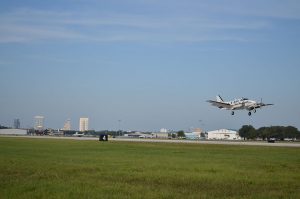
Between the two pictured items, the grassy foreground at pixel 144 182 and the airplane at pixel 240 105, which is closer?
the grassy foreground at pixel 144 182

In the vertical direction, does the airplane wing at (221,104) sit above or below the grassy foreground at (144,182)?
above

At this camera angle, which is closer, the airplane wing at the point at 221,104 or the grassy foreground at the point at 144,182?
the grassy foreground at the point at 144,182

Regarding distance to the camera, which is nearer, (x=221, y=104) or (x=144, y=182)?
(x=144, y=182)

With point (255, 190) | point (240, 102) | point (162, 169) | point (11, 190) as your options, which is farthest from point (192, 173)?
point (240, 102)

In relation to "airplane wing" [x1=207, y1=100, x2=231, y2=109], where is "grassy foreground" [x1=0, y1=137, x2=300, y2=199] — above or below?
below

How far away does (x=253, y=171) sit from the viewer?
33750 mm

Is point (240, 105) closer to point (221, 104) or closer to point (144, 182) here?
point (221, 104)

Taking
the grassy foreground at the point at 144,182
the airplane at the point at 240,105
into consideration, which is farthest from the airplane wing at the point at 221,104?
the grassy foreground at the point at 144,182

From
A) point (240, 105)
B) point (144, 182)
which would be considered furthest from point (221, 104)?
point (144, 182)

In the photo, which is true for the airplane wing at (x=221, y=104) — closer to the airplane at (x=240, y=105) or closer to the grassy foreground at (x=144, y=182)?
the airplane at (x=240, y=105)

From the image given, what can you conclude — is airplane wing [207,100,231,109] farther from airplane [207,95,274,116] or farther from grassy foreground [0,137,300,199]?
grassy foreground [0,137,300,199]

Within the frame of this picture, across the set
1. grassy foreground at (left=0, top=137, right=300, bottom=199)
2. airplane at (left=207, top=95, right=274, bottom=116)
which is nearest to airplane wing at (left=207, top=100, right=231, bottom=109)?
airplane at (left=207, top=95, right=274, bottom=116)

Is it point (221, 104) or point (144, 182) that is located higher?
point (221, 104)

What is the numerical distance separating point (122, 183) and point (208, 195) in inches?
208
